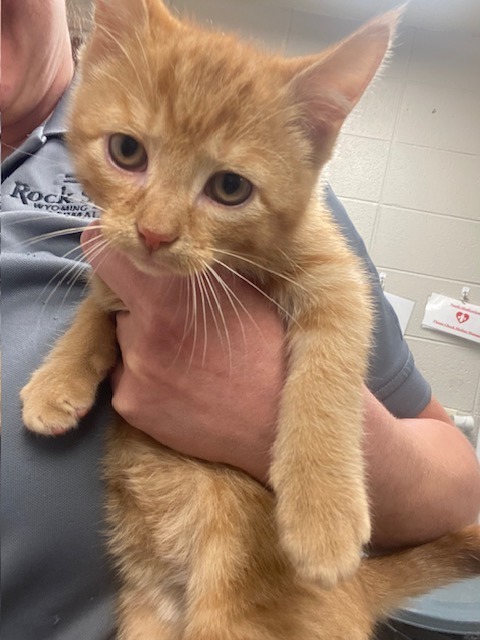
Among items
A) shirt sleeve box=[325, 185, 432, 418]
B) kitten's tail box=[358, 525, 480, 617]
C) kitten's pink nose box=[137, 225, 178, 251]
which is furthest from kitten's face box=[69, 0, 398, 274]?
kitten's tail box=[358, 525, 480, 617]

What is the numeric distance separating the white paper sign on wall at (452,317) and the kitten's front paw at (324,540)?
Answer: 1.95 meters

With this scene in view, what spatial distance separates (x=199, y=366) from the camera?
2.47ft

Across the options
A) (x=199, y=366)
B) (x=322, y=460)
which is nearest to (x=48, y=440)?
(x=199, y=366)

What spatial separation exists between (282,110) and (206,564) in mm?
564

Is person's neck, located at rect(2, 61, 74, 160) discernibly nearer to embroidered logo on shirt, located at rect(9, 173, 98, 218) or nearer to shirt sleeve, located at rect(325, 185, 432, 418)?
embroidered logo on shirt, located at rect(9, 173, 98, 218)

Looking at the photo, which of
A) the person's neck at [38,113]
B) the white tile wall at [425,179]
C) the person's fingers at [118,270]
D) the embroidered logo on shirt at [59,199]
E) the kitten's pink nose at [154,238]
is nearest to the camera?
the kitten's pink nose at [154,238]

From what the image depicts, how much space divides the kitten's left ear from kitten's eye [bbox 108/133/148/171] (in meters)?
0.21

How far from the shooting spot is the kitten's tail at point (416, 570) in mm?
796

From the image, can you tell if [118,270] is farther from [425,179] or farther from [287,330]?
[425,179]

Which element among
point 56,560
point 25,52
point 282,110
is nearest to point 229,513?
point 56,560

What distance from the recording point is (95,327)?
33.3 inches

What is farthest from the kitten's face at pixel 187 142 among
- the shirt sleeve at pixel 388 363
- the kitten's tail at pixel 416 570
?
the kitten's tail at pixel 416 570

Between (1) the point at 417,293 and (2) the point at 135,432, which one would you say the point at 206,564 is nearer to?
(2) the point at 135,432

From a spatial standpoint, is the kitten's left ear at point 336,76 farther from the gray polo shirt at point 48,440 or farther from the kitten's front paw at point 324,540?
the kitten's front paw at point 324,540
